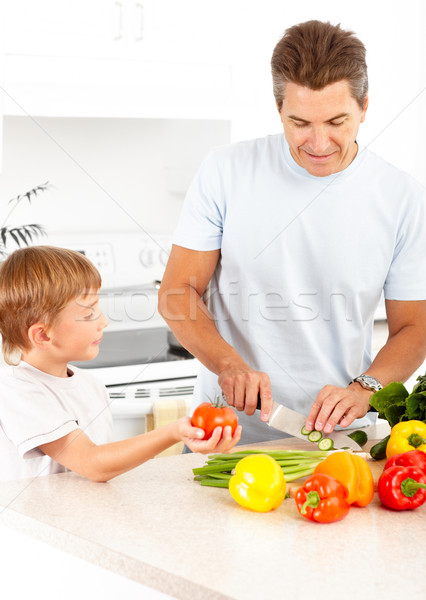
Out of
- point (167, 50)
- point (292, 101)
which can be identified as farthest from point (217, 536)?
point (167, 50)

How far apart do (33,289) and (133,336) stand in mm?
1607

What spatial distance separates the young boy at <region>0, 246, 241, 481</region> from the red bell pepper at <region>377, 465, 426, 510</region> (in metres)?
0.43

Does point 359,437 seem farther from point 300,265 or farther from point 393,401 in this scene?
point 300,265

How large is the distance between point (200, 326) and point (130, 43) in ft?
4.65

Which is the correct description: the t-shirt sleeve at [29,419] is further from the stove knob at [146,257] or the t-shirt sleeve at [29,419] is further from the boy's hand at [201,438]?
the stove knob at [146,257]

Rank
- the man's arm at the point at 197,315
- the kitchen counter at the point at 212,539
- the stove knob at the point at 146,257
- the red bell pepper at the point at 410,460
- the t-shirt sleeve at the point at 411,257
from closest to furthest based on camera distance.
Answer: the kitchen counter at the point at 212,539, the red bell pepper at the point at 410,460, the man's arm at the point at 197,315, the t-shirt sleeve at the point at 411,257, the stove knob at the point at 146,257

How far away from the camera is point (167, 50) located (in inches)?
112

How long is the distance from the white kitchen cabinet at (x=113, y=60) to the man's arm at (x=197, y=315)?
1.10 m

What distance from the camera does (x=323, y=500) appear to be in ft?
3.84

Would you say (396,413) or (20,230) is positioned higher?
(20,230)

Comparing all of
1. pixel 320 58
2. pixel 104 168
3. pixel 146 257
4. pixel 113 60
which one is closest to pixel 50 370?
pixel 320 58

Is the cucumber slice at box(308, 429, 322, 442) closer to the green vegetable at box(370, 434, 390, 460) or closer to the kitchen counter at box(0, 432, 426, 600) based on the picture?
the green vegetable at box(370, 434, 390, 460)

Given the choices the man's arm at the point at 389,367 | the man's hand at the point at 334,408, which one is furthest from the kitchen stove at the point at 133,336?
the man's hand at the point at 334,408

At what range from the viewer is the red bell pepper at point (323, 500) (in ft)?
3.83
